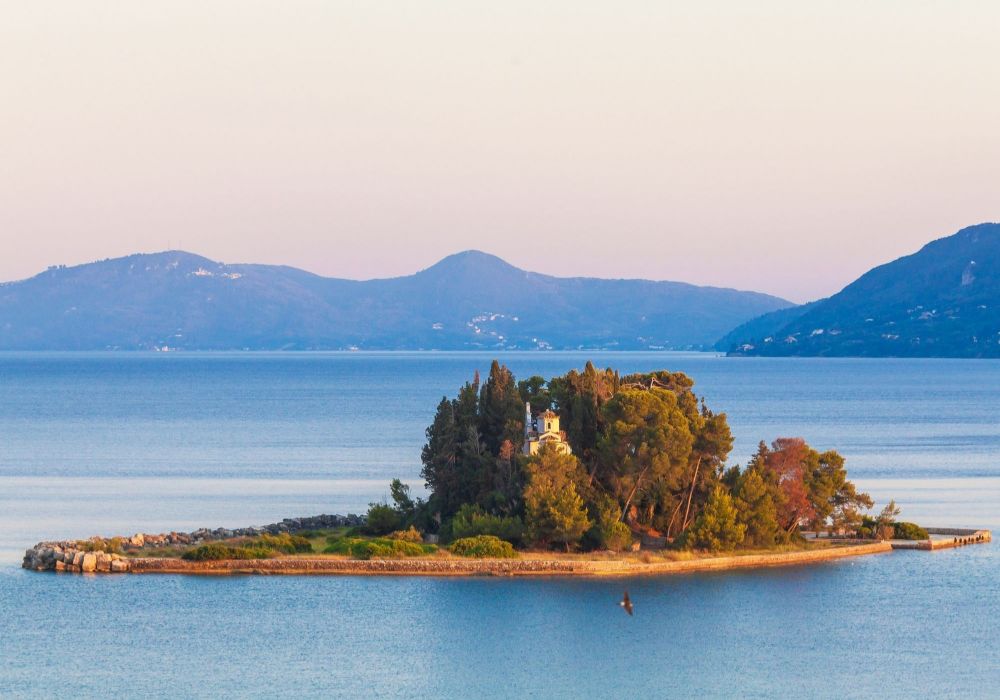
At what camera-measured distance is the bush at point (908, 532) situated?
78.0 meters

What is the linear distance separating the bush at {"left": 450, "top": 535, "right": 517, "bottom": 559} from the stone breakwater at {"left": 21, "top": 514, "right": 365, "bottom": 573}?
1125cm

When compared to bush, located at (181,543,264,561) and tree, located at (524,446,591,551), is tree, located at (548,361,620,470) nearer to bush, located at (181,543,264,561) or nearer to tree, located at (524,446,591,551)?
tree, located at (524,446,591,551)

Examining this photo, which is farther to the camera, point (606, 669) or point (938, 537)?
point (938, 537)

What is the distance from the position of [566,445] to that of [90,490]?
39.3m

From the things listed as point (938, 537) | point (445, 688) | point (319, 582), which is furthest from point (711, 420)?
point (445, 688)

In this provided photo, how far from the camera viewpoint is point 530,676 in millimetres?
54125

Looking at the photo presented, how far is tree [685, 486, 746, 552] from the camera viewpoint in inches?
2827

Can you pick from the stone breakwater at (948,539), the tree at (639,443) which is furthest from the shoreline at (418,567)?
the stone breakwater at (948,539)

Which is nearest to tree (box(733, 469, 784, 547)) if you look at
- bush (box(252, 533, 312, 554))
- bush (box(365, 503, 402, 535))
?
bush (box(365, 503, 402, 535))

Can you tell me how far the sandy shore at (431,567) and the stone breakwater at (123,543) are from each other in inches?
63.1

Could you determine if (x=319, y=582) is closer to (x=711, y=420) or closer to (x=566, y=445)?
(x=566, y=445)

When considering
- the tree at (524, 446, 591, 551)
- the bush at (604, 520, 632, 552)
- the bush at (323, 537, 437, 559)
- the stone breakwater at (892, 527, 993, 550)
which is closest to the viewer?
the bush at (323, 537, 437, 559)

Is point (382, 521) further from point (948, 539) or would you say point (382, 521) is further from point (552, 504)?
point (948, 539)

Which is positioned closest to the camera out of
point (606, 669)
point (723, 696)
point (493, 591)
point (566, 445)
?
point (723, 696)
